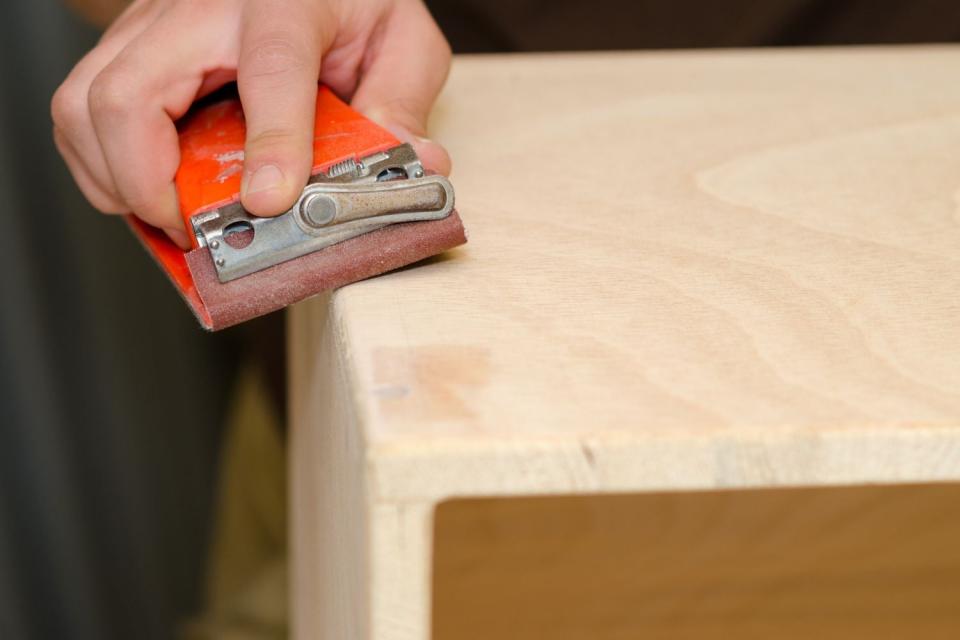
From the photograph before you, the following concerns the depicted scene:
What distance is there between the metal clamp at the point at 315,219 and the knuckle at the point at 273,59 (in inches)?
2.7

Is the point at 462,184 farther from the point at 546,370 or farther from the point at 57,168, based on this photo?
the point at 57,168

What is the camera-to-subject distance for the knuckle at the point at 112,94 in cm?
48

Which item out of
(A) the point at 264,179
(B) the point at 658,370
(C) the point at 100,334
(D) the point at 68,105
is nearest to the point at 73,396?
(C) the point at 100,334

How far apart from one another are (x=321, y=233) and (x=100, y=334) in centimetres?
96

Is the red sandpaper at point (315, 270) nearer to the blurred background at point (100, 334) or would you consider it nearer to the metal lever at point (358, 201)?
the metal lever at point (358, 201)

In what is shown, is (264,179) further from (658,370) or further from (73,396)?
(73,396)

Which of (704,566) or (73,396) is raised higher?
(704,566)

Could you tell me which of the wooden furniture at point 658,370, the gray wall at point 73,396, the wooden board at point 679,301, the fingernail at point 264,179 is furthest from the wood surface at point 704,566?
the gray wall at point 73,396

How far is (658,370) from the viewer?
34cm

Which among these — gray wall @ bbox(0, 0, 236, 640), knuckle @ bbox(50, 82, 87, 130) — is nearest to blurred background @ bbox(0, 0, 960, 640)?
gray wall @ bbox(0, 0, 236, 640)

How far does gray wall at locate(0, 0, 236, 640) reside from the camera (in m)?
1.08

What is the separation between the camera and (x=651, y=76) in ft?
2.28

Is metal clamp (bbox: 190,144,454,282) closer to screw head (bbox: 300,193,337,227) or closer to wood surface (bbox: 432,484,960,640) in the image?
screw head (bbox: 300,193,337,227)

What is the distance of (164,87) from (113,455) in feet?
2.98
